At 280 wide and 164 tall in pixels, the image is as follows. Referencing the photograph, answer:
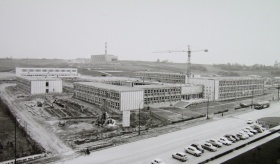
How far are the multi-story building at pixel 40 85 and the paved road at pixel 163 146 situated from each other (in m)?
Answer: 51.8

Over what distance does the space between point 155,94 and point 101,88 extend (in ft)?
44.2

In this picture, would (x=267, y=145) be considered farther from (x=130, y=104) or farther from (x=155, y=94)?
(x=155, y=94)

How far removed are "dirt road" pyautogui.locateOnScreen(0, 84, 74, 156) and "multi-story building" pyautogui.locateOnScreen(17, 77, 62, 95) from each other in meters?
20.3

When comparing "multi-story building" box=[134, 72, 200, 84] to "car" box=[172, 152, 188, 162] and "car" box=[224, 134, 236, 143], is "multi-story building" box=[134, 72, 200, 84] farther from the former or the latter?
"car" box=[172, 152, 188, 162]

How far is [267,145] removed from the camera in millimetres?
31359

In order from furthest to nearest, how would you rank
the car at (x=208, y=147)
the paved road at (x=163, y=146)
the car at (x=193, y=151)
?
the car at (x=208, y=147)
the car at (x=193, y=151)
the paved road at (x=163, y=146)

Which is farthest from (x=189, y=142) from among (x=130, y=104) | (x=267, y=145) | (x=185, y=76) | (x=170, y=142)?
(x=185, y=76)

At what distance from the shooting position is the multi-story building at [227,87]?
71812mm

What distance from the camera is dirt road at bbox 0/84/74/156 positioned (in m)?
30.3

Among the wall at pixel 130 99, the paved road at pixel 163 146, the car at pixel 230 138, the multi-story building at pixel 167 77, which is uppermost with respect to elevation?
the multi-story building at pixel 167 77

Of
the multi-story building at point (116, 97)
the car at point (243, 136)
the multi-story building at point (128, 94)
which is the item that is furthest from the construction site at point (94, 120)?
the car at point (243, 136)

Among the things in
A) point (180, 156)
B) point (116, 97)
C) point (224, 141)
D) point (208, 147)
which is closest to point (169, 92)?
point (116, 97)

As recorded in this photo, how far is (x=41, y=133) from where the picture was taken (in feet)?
120

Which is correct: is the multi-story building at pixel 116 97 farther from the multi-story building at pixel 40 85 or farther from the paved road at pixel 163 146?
the multi-story building at pixel 40 85
